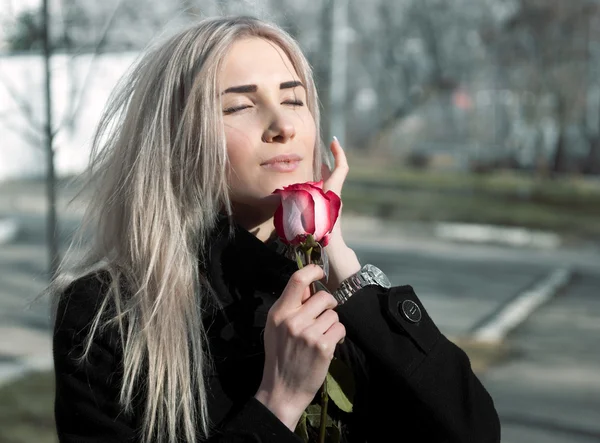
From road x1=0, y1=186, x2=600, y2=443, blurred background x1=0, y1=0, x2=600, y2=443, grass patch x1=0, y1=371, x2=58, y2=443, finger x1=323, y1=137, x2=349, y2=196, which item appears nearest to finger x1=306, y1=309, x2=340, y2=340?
finger x1=323, y1=137, x2=349, y2=196

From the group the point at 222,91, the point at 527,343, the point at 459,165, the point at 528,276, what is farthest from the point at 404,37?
the point at 222,91

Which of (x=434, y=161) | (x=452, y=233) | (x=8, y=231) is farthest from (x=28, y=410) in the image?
(x=434, y=161)

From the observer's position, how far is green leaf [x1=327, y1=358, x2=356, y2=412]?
1701 millimetres

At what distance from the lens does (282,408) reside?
1597mm

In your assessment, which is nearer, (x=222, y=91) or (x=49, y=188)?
(x=222, y=91)

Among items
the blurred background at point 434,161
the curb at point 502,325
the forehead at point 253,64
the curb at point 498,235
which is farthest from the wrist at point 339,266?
the curb at point 498,235

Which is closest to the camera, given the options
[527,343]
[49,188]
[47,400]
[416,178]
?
[49,188]

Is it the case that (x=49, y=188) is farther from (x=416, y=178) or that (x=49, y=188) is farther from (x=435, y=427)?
(x=416, y=178)

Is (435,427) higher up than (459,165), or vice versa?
(435,427)

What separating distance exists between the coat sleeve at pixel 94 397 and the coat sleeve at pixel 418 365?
269mm

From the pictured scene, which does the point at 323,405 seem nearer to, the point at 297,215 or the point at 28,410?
the point at 297,215

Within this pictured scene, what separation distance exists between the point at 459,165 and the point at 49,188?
23.8 metres

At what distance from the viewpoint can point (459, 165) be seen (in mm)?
27391

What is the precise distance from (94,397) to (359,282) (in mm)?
588
